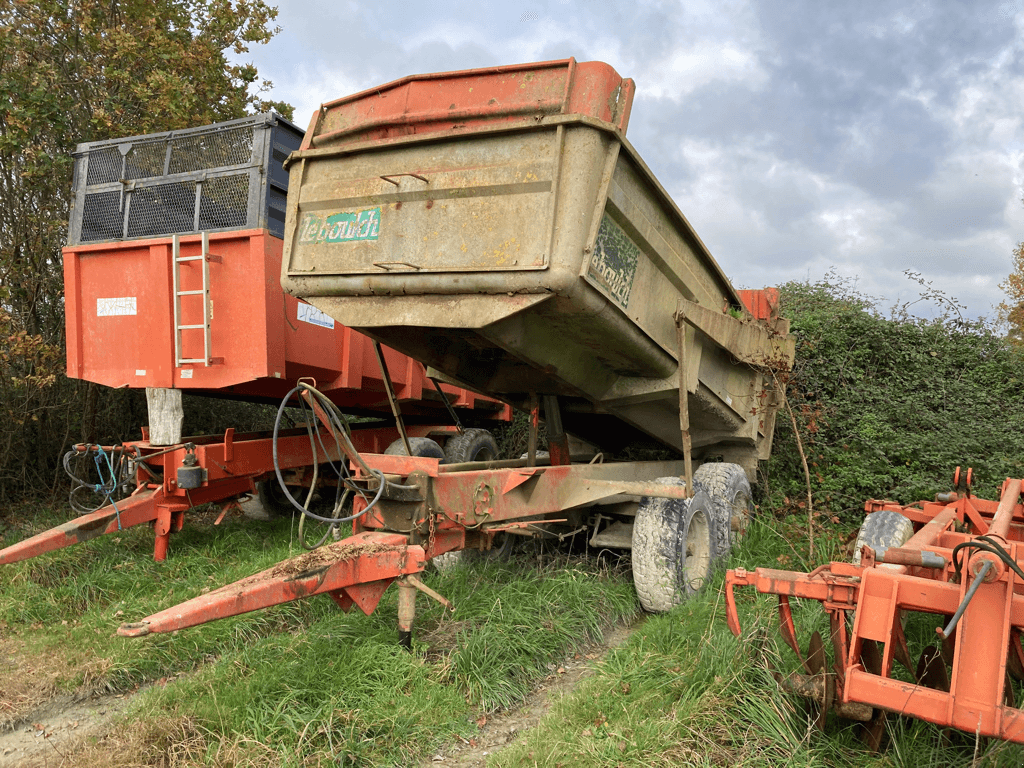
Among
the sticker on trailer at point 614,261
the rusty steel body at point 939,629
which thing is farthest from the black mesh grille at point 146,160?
the rusty steel body at point 939,629

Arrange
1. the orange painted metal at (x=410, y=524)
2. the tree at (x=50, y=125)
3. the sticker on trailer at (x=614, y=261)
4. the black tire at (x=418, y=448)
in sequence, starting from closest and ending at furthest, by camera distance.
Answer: the orange painted metal at (x=410, y=524) < the sticker on trailer at (x=614, y=261) < the black tire at (x=418, y=448) < the tree at (x=50, y=125)

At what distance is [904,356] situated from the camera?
8.04m

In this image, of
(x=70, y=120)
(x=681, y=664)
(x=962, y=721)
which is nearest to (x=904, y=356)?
(x=681, y=664)

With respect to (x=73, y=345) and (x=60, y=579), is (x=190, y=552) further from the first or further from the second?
(x=73, y=345)

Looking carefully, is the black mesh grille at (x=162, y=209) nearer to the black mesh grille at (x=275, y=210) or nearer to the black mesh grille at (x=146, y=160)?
the black mesh grille at (x=146, y=160)

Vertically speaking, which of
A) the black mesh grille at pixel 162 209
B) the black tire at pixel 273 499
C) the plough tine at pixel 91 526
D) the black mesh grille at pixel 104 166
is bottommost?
the black tire at pixel 273 499

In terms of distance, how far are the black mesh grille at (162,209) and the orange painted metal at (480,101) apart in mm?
1696

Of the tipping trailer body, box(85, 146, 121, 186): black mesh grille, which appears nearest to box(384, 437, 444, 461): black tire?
the tipping trailer body

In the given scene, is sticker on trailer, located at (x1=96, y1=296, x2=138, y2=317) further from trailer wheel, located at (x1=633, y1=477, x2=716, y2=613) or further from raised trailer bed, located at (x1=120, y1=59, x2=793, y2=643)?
trailer wheel, located at (x1=633, y1=477, x2=716, y2=613)

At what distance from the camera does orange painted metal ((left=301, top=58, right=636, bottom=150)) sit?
3.68 metres

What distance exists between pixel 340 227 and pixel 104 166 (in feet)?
9.86

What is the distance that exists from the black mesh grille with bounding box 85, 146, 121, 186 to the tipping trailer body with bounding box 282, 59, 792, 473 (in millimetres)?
2334

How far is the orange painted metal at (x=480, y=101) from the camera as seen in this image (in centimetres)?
368

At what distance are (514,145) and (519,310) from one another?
868mm
